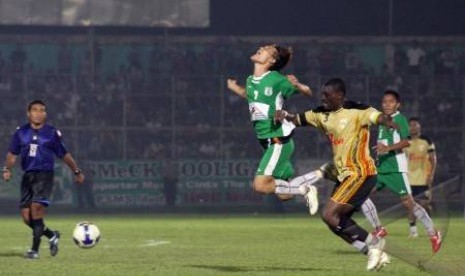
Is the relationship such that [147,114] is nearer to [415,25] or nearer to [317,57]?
[317,57]

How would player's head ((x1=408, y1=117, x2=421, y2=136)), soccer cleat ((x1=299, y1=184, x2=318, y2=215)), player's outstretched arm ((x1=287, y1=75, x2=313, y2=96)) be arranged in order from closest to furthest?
soccer cleat ((x1=299, y1=184, x2=318, y2=215)) < player's outstretched arm ((x1=287, y1=75, x2=313, y2=96)) < player's head ((x1=408, y1=117, x2=421, y2=136))

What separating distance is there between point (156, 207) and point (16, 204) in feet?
13.6

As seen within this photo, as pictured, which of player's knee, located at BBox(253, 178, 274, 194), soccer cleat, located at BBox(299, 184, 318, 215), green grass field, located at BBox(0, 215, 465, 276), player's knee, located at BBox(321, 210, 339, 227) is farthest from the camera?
player's knee, located at BBox(253, 178, 274, 194)

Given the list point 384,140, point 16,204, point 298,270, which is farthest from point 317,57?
point 298,270

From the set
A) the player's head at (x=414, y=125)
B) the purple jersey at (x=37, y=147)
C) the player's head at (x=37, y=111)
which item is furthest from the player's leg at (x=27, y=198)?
the player's head at (x=414, y=125)

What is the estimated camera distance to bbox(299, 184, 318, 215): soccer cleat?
1426 cm

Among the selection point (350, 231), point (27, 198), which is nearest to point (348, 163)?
point (350, 231)

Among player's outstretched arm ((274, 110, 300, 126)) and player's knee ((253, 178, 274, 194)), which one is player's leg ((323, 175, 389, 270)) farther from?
player's knee ((253, 178, 274, 194))

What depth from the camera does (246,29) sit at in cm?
4269

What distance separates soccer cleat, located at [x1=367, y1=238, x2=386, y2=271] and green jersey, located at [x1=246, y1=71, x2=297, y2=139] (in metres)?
2.29

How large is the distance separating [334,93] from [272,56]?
191cm

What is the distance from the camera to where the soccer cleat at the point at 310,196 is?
14.3 metres

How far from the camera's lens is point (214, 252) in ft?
57.9

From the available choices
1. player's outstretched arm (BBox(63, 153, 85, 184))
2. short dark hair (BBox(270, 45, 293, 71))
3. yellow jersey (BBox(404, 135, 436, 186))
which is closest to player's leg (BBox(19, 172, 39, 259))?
player's outstretched arm (BBox(63, 153, 85, 184))
